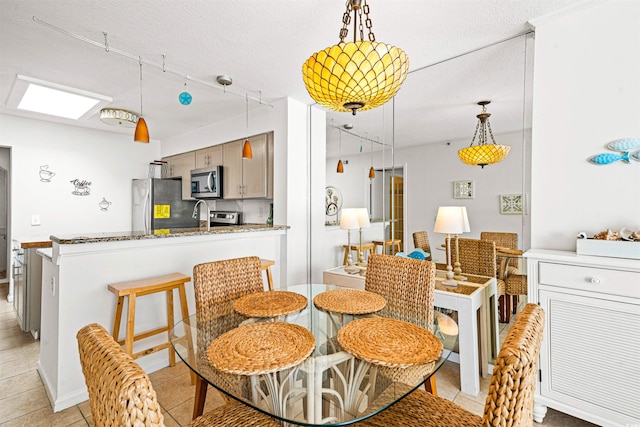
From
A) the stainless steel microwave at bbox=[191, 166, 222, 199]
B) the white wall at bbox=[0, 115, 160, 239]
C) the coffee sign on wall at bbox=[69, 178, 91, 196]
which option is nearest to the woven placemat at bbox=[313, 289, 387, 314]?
the stainless steel microwave at bbox=[191, 166, 222, 199]

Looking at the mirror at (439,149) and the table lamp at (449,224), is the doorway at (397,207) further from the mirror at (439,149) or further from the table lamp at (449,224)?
the table lamp at (449,224)

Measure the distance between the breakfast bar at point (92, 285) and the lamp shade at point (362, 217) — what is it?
1.32 meters

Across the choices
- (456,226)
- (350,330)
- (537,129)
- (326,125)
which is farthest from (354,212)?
(350,330)

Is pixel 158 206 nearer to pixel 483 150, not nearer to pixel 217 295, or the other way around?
pixel 217 295

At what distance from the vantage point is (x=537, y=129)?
6.24 ft

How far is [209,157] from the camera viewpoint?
→ 421 cm

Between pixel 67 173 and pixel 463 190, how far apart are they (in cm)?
503

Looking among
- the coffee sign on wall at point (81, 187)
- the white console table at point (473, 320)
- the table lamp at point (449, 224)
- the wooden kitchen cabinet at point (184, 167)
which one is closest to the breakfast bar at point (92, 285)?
the table lamp at point (449, 224)

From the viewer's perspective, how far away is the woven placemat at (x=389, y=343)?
1.00 m

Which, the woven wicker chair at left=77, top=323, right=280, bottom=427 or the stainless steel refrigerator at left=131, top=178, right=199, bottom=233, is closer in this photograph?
the woven wicker chair at left=77, top=323, right=280, bottom=427

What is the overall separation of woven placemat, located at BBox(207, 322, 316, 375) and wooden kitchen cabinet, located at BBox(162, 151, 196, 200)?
3762 millimetres

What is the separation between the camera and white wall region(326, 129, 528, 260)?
2115mm

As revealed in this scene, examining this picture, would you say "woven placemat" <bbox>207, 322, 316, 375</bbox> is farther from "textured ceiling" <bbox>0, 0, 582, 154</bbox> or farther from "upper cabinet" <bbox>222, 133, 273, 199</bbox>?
"upper cabinet" <bbox>222, 133, 273, 199</bbox>

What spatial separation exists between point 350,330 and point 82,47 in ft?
8.84
